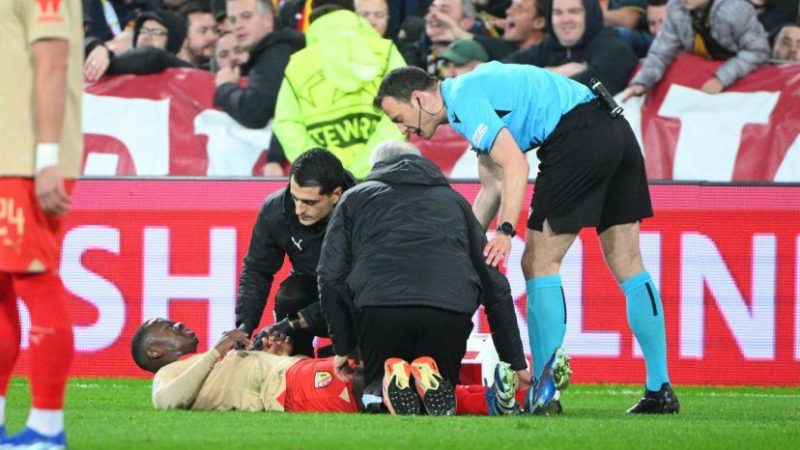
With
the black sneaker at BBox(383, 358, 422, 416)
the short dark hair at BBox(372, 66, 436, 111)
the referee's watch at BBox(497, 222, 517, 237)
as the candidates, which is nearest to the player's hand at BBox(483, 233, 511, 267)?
the referee's watch at BBox(497, 222, 517, 237)

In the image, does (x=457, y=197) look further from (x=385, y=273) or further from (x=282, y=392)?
(x=282, y=392)

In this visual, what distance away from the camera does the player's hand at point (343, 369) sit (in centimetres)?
731

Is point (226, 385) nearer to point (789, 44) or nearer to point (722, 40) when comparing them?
point (722, 40)

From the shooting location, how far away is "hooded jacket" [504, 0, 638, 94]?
10.8m

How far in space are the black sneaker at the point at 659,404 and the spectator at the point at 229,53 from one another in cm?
482

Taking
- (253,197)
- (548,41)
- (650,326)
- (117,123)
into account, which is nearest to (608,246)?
(650,326)

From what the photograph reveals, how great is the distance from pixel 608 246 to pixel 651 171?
2974 mm

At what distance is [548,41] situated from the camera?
11117 millimetres

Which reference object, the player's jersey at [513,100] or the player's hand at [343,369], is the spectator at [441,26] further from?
the player's hand at [343,369]

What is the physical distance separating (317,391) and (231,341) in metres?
0.46

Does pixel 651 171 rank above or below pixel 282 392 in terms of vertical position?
above

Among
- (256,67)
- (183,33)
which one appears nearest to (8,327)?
(256,67)

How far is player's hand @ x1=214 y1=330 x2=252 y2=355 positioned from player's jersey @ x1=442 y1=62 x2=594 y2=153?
1.38m

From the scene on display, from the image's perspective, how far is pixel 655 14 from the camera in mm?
11398
